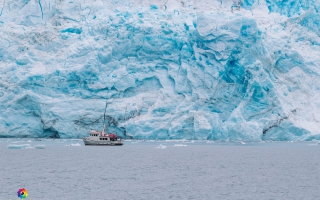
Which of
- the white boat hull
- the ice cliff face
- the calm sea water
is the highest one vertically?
the ice cliff face

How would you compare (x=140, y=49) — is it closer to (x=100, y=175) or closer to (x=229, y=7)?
(x=229, y=7)

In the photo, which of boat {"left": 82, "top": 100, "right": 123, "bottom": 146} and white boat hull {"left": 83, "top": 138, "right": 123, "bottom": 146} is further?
white boat hull {"left": 83, "top": 138, "right": 123, "bottom": 146}

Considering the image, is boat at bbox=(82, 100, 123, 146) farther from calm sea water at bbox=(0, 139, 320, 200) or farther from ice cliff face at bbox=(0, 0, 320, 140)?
calm sea water at bbox=(0, 139, 320, 200)

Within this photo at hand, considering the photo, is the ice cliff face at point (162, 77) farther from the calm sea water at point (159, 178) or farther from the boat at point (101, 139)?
the calm sea water at point (159, 178)

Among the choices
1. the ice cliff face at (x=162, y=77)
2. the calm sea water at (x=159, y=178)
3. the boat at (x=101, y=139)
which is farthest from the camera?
the ice cliff face at (x=162, y=77)

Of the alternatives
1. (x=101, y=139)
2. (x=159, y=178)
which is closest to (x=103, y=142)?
(x=101, y=139)

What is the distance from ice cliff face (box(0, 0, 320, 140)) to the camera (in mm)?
27281

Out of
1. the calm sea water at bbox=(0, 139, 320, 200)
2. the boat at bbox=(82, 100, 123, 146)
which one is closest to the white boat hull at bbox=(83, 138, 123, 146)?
the boat at bbox=(82, 100, 123, 146)

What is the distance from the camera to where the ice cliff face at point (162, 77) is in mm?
27281

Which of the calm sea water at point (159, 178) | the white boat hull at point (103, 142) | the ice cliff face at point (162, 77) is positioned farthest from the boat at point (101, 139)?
the calm sea water at point (159, 178)

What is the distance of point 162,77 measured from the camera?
28.7 meters

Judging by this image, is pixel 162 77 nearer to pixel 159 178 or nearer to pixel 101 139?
pixel 101 139

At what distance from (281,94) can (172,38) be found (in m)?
7.05

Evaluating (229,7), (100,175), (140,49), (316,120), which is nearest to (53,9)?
(140,49)
